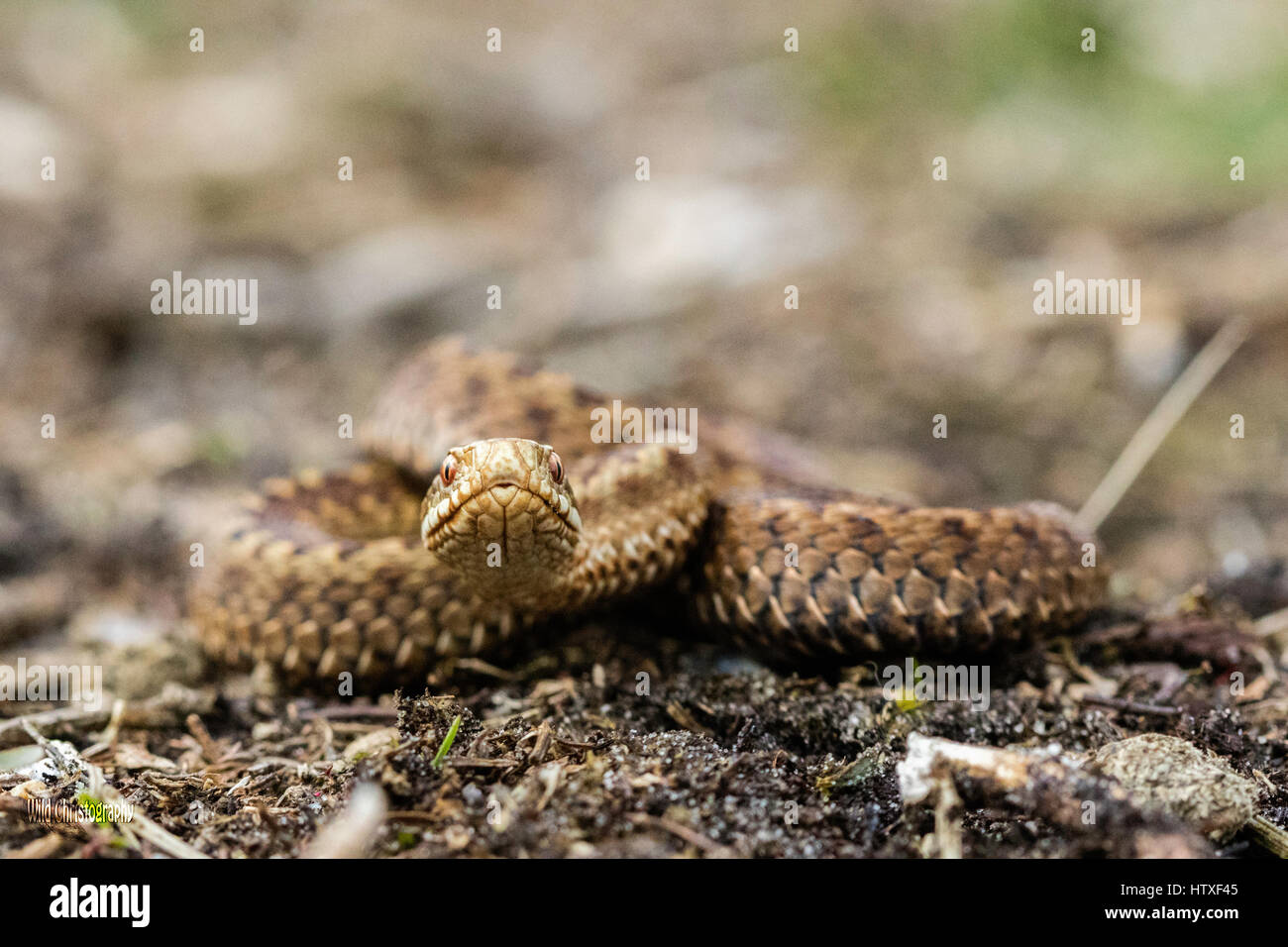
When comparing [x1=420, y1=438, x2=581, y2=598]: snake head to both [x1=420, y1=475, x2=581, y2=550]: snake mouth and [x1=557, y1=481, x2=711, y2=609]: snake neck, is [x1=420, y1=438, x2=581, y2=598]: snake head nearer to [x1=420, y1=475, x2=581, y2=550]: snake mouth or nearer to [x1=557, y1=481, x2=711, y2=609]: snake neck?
[x1=420, y1=475, x2=581, y2=550]: snake mouth

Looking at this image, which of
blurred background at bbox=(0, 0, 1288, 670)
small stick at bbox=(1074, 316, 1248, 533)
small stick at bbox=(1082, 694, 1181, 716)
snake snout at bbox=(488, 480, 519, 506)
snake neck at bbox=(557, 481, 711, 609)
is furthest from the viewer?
blurred background at bbox=(0, 0, 1288, 670)

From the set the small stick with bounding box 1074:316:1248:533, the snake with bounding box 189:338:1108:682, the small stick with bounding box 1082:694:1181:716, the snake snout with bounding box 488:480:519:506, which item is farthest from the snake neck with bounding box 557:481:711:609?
the small stick with bounding box 1074:316:1248:533

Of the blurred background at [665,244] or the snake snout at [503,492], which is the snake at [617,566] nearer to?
the snake snout at [503,492]

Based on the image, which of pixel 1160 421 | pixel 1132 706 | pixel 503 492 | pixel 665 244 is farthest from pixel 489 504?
pixel 665 244

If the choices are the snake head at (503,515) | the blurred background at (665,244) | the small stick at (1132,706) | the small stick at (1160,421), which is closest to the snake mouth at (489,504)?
the snake head at (503,515)

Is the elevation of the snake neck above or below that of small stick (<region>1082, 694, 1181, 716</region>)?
above

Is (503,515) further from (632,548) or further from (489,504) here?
(632,548)

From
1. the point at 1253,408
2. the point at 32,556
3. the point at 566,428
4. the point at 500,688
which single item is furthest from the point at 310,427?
the point at 1253,408
